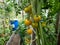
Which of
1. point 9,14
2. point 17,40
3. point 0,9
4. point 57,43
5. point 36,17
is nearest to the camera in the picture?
point 36,17

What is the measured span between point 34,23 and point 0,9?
3345 mm

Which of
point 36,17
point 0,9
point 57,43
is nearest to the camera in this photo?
point 36,17

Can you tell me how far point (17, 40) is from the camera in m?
2.62

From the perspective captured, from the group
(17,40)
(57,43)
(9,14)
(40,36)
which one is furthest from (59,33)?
(9,14)

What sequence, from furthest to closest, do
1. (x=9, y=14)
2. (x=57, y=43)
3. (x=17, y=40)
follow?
(x=9, y=14), (x=17, y=40), (x=57, y=43)

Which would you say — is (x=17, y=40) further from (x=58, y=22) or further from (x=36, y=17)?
(x=36, y=17)

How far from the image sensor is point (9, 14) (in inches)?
172

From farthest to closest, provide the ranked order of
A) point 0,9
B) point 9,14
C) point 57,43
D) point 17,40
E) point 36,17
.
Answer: point 9,14, point 0,9, point 17,40, point 57,43, point 36,17

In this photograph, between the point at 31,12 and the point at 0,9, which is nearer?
the point at 31,12

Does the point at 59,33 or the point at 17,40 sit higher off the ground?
the point at 59,33

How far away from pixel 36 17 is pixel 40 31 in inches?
2.4

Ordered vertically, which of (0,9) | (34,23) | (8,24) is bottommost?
(8,24)

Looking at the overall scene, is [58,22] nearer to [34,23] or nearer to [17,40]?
[34,23]

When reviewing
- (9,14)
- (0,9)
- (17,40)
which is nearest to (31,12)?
(17,40)
